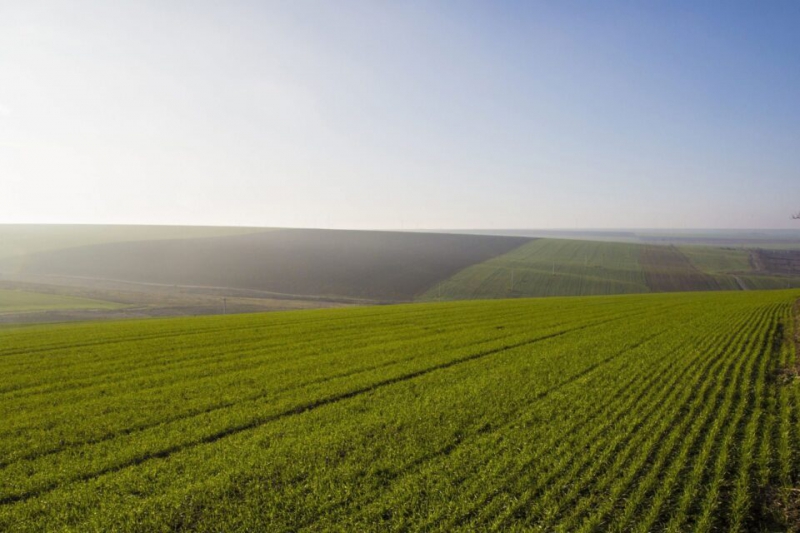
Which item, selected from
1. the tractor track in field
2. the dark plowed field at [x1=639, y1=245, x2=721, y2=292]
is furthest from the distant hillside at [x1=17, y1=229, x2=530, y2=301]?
the tractor track in field

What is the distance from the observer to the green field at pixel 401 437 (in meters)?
7.80

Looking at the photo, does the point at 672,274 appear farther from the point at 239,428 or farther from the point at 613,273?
the point at 239,428

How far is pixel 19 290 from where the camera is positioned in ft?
A: 227

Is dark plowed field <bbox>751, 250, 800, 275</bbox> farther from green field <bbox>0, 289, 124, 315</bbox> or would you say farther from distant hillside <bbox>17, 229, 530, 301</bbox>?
green field <bbox>0, 289, 124, 315</bbox>

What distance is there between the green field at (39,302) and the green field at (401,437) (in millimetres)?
40447

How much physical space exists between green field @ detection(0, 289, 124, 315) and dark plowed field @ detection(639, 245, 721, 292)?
81.9m

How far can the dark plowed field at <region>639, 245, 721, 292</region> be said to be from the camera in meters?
80.5

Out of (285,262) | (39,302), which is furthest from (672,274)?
(39,302)

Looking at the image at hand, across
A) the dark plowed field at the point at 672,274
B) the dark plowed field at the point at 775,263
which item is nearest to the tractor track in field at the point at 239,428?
the dark plowed field at the point at 672,274

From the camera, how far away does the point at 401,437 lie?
429 inches

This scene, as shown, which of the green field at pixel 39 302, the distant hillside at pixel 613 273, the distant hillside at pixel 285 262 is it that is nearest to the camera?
the green field at pixel 39 302

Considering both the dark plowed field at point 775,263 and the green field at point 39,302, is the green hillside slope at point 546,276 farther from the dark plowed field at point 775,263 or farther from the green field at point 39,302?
the green field at point 39,302

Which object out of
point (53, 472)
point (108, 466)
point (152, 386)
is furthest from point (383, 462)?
point (152, 386)

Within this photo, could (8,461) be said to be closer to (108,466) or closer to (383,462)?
(108,466)
